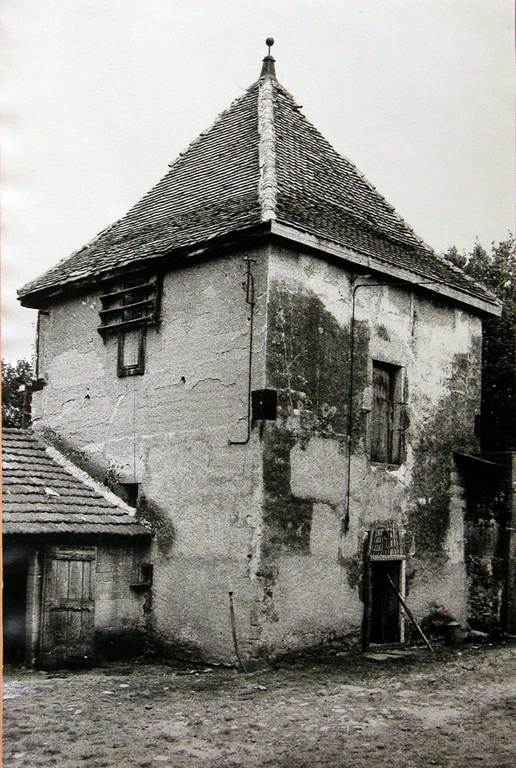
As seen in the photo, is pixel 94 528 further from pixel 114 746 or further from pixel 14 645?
pixel 114 746

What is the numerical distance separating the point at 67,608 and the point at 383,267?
636 centimetres

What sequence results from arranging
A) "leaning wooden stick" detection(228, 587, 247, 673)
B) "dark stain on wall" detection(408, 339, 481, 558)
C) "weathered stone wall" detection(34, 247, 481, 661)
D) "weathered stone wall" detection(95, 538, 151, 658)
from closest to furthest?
1. "leaning wooden stick" detection(228, 587, 247, 673)
2. "weathered stone wall" detection(34, 247, 481, 661)
3. "weathered stone wall" detection(95, 538, 151, 658)
4. "dark stain on wall" detection(408, 339, 481, 558)

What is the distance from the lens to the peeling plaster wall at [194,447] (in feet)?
33.1

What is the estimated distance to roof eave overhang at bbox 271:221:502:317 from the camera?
1030 centimetres

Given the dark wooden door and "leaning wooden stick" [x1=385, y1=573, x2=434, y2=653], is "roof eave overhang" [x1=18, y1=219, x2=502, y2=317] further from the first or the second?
"leaning wooden stick" [x1=385, y1=573, x2=434, y2=653]

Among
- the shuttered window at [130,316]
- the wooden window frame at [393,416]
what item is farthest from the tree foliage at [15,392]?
the wooden window frame at [393,416]

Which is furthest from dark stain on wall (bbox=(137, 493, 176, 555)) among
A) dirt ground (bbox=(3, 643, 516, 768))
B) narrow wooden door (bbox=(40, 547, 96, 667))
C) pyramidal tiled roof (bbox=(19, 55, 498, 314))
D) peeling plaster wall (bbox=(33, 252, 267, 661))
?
pyramidal tiled roof (bbox=(19, 55, 498, 314))

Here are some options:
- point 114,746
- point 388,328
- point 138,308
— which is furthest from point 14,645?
point 388,328

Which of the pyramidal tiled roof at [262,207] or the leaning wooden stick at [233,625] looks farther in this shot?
the pyramidal tiled roof at [262,207]

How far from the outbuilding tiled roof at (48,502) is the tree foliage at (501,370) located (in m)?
8.85

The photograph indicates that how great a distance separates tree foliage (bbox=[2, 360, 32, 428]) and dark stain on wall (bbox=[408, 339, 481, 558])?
9963mm

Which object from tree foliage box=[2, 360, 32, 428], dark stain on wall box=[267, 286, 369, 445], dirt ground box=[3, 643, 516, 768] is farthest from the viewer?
tree foliage box=[2, 360, 32, 428]

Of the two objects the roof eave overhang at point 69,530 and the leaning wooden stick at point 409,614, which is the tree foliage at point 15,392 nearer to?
the roof eave overhang at point 69,530

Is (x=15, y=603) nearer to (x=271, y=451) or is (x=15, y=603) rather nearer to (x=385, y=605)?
(x=271, y=451)
